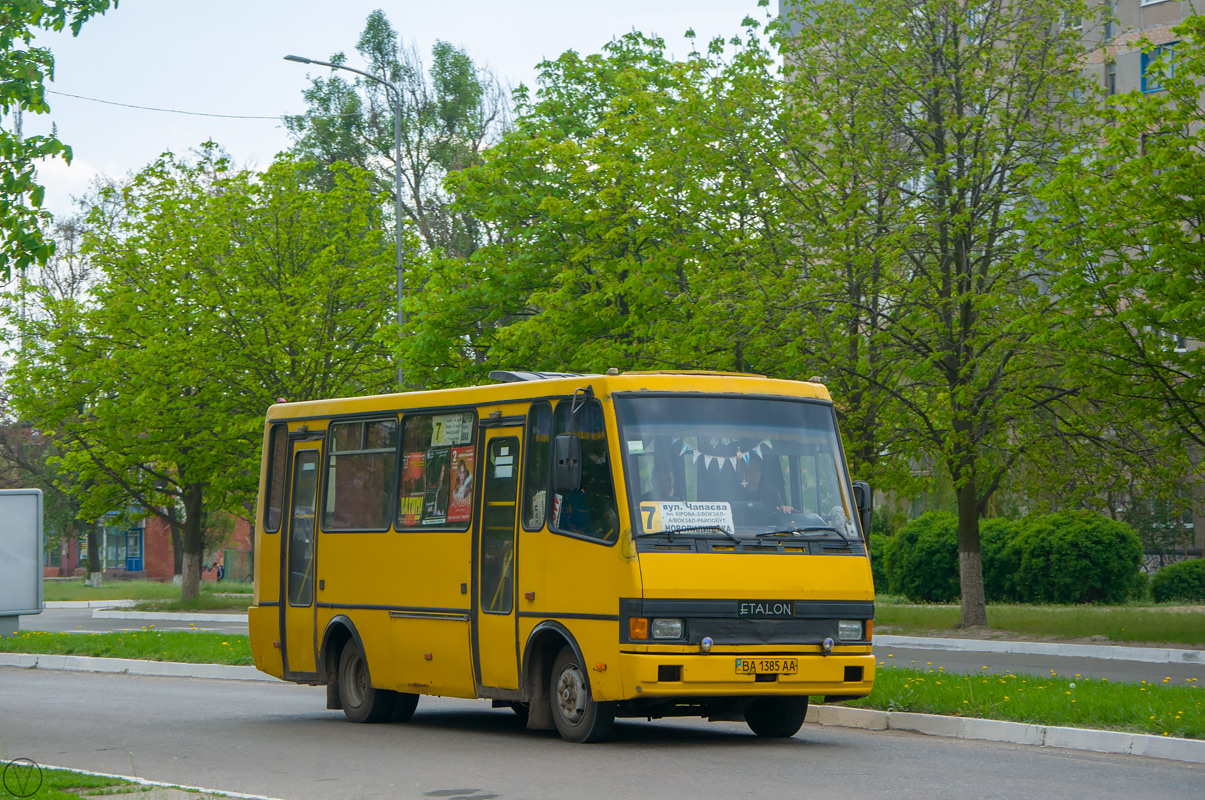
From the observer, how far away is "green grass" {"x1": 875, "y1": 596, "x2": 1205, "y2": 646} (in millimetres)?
24156

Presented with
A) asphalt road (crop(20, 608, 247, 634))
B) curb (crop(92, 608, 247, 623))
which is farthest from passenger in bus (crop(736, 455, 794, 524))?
curb (crop(92, 608, 247, 623))

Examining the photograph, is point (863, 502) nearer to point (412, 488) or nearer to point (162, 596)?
point (412, 488)

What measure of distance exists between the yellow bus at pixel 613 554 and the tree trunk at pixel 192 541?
29737 millimetres

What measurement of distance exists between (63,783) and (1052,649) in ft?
56.8

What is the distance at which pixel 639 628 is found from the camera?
429 inches

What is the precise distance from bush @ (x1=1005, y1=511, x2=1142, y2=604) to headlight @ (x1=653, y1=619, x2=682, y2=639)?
24219 millimetres

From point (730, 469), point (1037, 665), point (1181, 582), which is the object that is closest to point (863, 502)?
point (730, 469)

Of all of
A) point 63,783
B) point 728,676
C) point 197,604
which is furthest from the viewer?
point 197,604

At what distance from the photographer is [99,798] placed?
344 inches

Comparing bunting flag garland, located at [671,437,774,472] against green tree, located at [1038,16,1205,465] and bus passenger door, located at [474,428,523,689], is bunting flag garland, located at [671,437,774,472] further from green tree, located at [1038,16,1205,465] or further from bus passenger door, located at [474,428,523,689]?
green tree, located at [1038,16,1205,465]

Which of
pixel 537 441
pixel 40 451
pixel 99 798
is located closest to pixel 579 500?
pixel 537 441

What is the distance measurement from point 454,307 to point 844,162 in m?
11.2

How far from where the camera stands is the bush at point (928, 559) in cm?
3578

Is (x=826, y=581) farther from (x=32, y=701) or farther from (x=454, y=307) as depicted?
(x=454, y=307)
